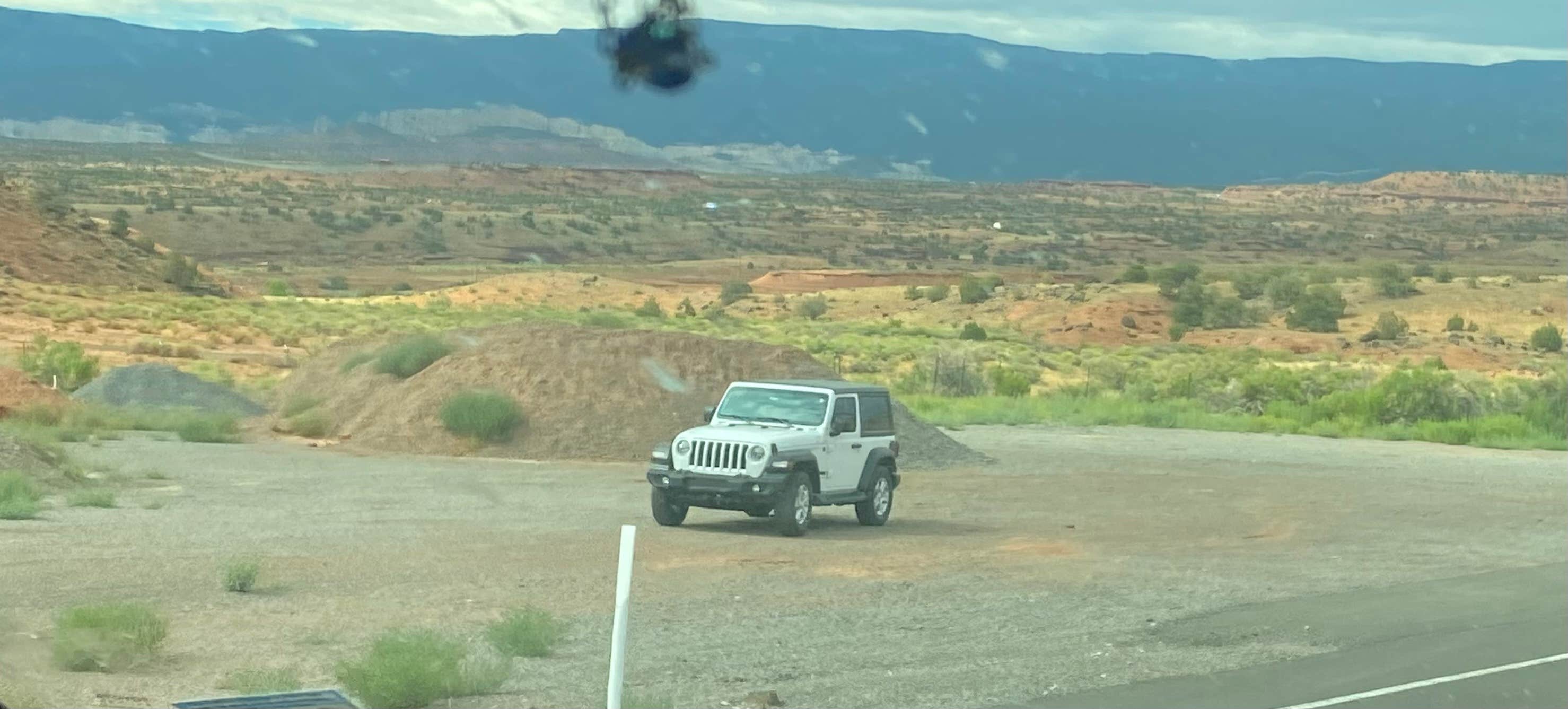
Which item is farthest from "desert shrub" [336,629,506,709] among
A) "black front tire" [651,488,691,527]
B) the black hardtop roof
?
the black hardtop roof

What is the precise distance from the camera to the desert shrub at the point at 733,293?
3226 inches

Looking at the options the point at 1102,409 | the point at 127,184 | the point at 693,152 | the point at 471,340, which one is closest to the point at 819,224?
the point at 693,152

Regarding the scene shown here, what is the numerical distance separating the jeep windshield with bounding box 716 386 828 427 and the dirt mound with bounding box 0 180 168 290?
5628cm

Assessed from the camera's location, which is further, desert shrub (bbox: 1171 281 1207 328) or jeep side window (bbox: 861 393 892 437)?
desert shrub (bbox: 1171 281 1207 328)

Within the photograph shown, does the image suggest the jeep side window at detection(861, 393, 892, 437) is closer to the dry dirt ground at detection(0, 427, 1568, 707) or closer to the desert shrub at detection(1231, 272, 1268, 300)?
the dry dirt ground at detection(0, 427, 1568, 707)

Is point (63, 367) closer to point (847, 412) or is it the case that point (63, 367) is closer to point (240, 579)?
point (847, 412)

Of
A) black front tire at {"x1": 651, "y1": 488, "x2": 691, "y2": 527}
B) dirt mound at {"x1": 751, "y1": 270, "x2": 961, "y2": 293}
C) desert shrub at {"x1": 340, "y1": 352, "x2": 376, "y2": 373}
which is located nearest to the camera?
black front tire at {"x1": 651, "y1": 488, "x2": 691, "y2": 527}

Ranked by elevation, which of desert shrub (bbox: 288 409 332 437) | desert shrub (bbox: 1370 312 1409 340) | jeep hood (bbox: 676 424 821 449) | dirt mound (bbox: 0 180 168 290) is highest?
dirt mound (bbox: 0 180 168 290)

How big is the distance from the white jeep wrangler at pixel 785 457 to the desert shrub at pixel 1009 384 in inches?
1086

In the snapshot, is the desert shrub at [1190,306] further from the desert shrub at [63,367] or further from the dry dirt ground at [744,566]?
the desert shrub at [63,367]

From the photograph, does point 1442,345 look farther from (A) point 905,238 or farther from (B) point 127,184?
(B) point 127,184

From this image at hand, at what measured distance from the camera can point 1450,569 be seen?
19.5 meters

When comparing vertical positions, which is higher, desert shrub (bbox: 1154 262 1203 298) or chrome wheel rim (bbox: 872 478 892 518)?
desert shrub (bbox: 1154 262 1203 298)

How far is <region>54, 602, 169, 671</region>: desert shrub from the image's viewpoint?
11.7m
